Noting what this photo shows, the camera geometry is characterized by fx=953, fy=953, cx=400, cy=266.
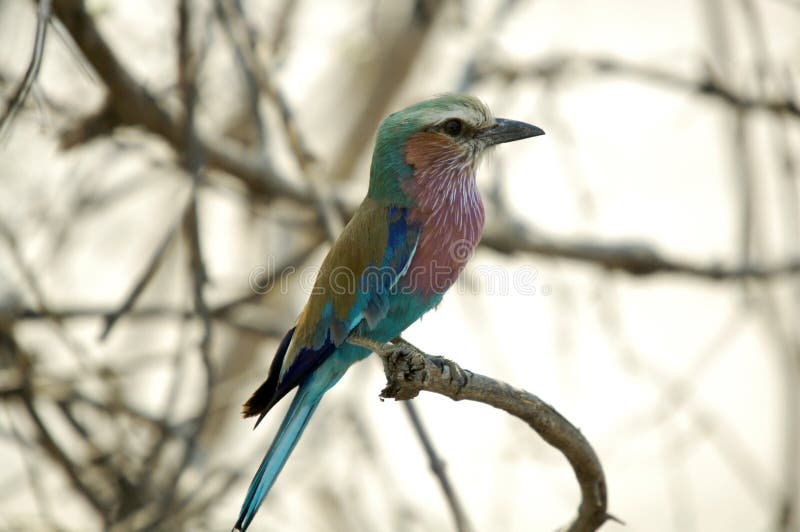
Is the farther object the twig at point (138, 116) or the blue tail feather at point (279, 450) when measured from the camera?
the twig at point (138, 116)

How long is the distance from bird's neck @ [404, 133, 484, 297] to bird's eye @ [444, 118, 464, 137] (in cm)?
6

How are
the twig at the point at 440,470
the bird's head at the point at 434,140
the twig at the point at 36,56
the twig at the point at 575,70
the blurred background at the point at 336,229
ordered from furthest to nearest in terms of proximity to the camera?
the twig at the point at 575,70, the blurred background at the point at 336,229, the bird's head at the point at 434,140, the twig at the point at 440,470, the twig at the point at 36,56

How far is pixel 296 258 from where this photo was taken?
15.1 feet

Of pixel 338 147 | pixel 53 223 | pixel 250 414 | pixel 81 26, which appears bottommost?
pixel 250 414

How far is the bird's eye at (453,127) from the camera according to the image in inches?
122

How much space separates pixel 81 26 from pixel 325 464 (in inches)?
122

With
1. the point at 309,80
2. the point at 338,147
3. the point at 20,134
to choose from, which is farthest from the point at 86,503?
the point at 309,80


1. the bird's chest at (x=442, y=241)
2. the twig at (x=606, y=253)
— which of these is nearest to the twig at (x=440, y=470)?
the bird's chest at (x=442, y=241)

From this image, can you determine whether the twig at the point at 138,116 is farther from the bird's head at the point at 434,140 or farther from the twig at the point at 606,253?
the twig at the point at 606,253

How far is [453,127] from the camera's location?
122 inches

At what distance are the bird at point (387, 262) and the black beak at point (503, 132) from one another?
0.05 feet

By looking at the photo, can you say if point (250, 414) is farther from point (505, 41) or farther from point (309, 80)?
point (505, 41)

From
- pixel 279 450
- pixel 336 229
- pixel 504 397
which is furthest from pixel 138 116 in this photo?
pixel 504 397

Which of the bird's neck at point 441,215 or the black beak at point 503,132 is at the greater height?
the black beak at point 503,132
